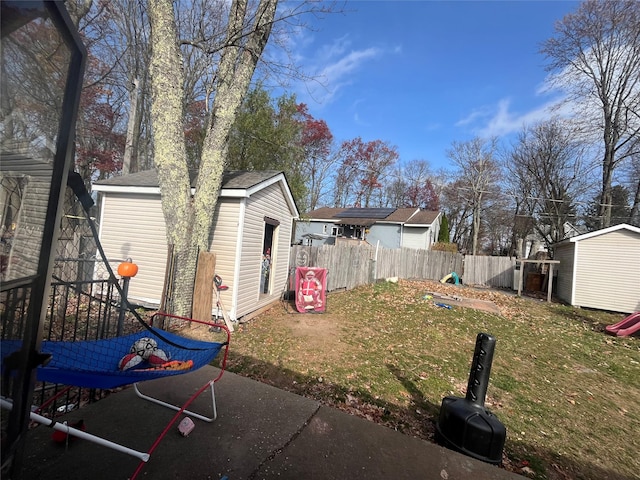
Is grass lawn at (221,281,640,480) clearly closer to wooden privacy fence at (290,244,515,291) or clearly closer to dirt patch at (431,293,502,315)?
dirt patch at (431,293,502,315)

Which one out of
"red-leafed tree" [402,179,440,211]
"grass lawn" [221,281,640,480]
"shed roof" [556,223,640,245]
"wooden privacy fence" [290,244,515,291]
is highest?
"red-leafed tree" [402,179,440,211]

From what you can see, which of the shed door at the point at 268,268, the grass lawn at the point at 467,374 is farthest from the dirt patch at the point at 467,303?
the shed door at the point at 268,268

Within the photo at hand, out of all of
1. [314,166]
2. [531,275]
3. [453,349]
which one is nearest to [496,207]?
[531,275]

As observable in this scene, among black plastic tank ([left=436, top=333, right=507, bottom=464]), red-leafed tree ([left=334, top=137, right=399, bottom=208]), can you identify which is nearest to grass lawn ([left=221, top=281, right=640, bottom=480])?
black plastic tank ([left=436, top=333, right=507, bottom=464])

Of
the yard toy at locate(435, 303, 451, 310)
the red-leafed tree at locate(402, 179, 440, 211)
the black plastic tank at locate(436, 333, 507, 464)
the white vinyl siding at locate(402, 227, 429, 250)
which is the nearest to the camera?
the black plastic tank at locate(436, 333, 507, 464)

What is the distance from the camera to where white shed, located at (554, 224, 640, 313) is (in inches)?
451

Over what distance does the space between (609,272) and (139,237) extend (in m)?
16.4

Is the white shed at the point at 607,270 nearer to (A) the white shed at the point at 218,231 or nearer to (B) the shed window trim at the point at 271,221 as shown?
(B) the shed window trim at the point at 271,221

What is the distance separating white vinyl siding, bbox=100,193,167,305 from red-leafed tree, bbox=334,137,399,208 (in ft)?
85.6

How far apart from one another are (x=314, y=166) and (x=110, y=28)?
1839 cm

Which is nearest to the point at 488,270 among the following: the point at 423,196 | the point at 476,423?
the point at 476,423

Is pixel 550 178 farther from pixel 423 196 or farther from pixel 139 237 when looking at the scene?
pixel 139 237

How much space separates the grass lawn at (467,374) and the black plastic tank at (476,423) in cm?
52

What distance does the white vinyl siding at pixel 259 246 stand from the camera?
686cm
